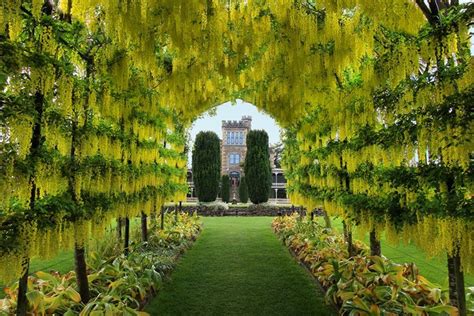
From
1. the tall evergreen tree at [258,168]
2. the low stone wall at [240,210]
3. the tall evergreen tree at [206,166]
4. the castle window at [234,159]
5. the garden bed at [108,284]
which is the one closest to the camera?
the garden bed at [108,284]

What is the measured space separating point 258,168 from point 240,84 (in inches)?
494

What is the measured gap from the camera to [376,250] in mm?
4801

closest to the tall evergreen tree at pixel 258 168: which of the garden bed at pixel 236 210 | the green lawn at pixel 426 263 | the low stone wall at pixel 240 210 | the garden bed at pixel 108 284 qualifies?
the garden bed at pixel 236 210

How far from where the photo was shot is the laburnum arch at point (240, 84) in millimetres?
2480

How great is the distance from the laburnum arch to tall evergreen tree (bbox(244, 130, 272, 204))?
39.6 feet

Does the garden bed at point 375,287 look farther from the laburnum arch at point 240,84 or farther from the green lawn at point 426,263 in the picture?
the laburnum arch at point 240,84

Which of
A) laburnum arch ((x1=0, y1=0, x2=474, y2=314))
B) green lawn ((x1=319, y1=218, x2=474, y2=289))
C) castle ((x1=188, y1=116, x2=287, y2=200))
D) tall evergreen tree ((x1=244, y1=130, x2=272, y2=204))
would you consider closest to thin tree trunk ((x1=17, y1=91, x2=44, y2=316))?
laburnum arch ((x1=0, y1=0, x2=474, y2=314))

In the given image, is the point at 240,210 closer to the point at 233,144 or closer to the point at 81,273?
the point at 81,273

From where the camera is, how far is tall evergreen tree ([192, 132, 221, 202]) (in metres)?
18.1

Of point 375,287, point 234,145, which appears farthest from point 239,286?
point 234,145

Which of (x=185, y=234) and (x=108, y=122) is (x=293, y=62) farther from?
(x=185, y=234)

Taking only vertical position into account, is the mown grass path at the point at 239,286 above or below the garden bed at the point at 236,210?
below

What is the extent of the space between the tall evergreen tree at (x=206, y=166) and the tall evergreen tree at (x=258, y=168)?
5.28 ft

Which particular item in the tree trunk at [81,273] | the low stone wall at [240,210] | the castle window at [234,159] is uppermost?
the castle window at [234,159]
